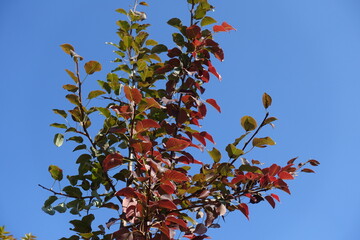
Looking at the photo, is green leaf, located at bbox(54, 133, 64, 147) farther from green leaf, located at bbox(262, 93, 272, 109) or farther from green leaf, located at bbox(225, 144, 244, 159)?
green leaf, located at bbox(262, 93, 272, 109)

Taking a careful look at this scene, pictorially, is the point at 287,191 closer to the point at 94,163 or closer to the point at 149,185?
the point at 149,185

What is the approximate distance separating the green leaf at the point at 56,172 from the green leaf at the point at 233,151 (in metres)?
0.86

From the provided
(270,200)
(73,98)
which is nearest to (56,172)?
(73,98)

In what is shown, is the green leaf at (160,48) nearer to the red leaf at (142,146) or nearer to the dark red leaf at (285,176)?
the red leaf at (142,146)

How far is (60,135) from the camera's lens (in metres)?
1.70

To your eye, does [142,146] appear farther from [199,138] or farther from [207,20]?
[207,20]

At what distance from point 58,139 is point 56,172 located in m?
0.16

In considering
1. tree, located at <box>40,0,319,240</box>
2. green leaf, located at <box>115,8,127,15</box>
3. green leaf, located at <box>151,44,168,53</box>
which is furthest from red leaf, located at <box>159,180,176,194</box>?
green leaf, located at <box>115,8,127,15</box>

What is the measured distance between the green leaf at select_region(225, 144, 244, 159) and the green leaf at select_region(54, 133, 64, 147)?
84 centimetres

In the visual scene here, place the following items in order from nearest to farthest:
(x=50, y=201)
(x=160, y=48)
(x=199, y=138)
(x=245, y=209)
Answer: (x=245, y=209), (x=50, y=201), (x=199, y=138), (x=160, y=48)

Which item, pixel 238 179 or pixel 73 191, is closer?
pixel 238 179

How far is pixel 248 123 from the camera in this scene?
4.61 ft

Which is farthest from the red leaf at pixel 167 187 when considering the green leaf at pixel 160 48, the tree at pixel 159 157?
the green leaf at pixel 160 48

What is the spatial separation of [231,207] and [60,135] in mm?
916
